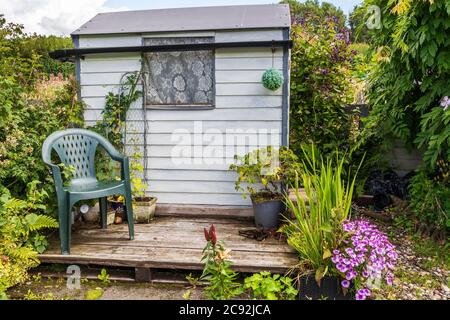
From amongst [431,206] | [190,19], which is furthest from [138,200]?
[431,206]

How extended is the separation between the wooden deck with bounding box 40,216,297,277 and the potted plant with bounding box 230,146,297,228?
0.29 meters

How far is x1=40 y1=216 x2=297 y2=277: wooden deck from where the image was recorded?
114 inches

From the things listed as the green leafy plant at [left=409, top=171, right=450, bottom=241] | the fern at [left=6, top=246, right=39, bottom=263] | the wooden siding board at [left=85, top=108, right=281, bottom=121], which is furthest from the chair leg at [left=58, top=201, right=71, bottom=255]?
the green leafy plant at [left=409, top=171, right=450, bottom=241]

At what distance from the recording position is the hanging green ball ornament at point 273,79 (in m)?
3.72

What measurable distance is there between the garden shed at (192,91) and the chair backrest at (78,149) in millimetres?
587

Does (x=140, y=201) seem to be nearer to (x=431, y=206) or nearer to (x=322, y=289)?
(x=322, y=289)

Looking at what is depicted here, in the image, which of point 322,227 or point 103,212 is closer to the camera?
point 322,227

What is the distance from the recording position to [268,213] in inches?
143

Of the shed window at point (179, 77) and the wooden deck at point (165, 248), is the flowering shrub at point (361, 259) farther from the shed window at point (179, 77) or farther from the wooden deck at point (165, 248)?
the shed window at point (179, 77)

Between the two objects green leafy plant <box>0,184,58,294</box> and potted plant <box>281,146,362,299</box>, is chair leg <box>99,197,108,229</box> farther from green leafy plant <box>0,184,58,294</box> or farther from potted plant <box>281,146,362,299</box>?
potted plant <box>281,146,362,299</box>

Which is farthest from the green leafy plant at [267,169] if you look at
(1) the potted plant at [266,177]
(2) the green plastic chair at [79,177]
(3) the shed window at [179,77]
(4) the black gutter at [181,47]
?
(2) the green plastic chair at [79,177]

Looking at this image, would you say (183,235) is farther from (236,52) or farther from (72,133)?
(236,52)

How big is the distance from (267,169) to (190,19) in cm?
188

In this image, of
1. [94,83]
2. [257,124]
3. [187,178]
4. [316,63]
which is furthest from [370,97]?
[94,83]
